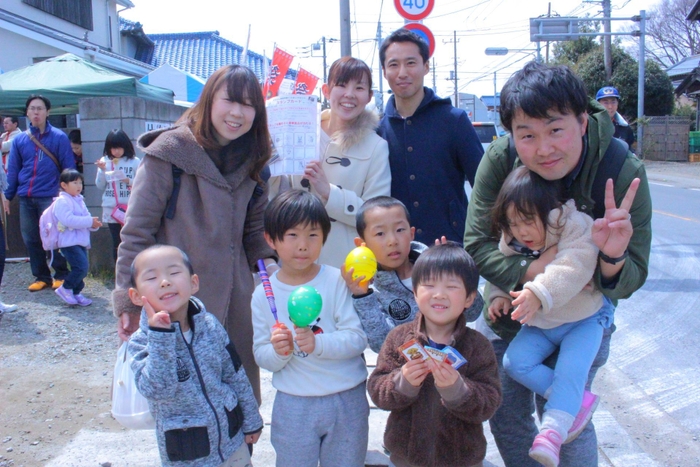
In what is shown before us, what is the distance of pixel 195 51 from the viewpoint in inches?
877

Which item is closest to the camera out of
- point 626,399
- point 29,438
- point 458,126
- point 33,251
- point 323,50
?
point 458,126

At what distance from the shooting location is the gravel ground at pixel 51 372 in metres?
3.35

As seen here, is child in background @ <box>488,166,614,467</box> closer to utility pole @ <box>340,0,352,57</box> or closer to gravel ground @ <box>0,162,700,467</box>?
gravel ground @ <box>0,162,700,467</box>

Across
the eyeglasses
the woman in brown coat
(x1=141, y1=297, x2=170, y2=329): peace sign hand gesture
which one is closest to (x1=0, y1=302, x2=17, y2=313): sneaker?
the woman in brown coat

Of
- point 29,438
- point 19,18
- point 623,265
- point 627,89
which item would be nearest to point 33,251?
point 29,438

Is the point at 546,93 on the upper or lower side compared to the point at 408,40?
lower

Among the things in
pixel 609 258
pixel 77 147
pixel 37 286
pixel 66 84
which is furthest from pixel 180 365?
pixel 66 84

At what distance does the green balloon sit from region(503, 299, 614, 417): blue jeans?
809mm

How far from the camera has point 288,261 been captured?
2.38m

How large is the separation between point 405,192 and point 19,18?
46.6ft

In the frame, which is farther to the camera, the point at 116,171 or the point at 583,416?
the point at 116,171

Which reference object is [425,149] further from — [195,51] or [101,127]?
[195,51]

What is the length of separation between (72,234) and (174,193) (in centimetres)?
433

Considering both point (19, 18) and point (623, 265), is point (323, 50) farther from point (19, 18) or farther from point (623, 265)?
point (623, 265)
